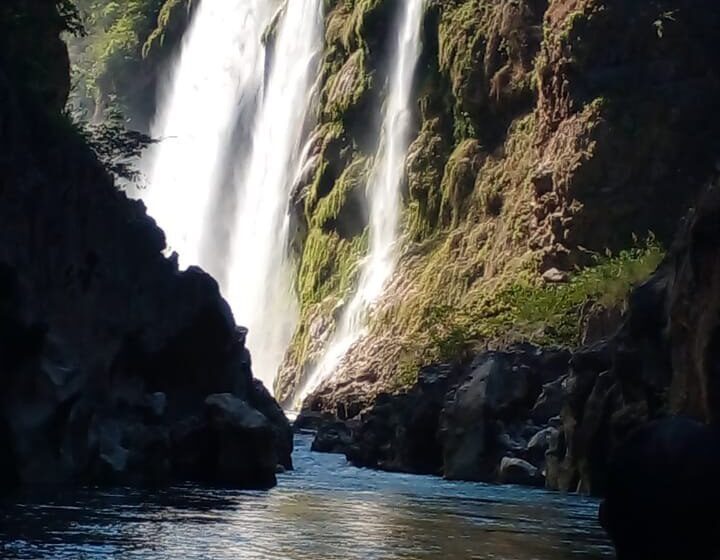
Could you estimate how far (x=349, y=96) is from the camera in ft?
233

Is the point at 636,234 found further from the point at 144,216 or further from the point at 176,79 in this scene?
the point at 176,79

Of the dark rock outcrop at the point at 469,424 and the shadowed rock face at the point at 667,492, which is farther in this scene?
the dark rock outcrop at the point at 469,424

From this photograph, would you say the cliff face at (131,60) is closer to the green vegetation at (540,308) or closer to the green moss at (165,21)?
the green moss at (165,21)

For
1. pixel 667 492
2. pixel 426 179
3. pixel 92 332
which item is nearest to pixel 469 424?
pixel 92 332

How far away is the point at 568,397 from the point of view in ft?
106

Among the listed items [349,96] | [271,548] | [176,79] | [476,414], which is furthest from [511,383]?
Answer: [176,79]

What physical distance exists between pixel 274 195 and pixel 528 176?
23.4 m

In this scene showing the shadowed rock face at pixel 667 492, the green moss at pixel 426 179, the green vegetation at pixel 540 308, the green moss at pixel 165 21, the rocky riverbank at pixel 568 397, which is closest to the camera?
the shadowed rock face at pixel 667 492

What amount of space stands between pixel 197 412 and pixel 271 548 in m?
12.0

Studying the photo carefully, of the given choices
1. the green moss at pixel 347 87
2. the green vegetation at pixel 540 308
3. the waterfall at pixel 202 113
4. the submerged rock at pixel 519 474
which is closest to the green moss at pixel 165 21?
the waterfall at pixel 202 113

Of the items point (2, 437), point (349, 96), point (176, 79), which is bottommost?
point (2, 437)

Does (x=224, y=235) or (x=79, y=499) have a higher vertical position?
(x=224, y=235)

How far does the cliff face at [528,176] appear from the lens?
172 ft

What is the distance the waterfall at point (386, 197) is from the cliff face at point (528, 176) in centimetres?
96
